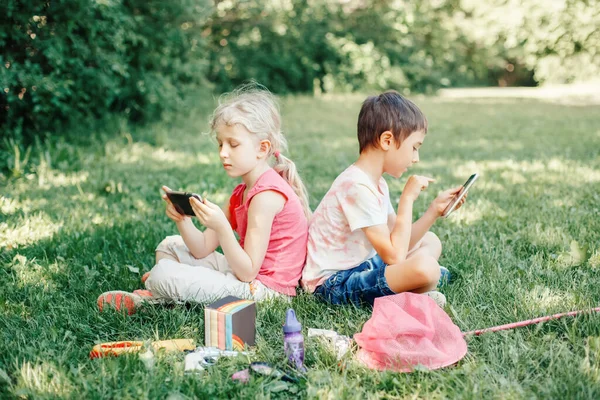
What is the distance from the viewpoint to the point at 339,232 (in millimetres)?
2945

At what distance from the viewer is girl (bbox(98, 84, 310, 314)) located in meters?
2.81

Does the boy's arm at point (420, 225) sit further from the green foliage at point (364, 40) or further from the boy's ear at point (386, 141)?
the green foliage at point (364, 40)

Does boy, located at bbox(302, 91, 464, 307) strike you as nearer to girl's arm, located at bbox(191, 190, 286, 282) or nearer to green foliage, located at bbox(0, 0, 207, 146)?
girl's arm, located at bbox(191, 190, 286, 282)

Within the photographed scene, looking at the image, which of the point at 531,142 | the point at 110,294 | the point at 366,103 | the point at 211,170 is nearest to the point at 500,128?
the point at 531,142

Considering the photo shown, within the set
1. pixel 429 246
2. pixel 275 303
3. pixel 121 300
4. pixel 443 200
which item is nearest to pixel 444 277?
pixel 429 246

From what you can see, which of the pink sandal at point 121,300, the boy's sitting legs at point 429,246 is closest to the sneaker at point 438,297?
the boy's sitting legs at point 429,246

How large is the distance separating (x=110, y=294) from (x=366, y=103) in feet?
4.90

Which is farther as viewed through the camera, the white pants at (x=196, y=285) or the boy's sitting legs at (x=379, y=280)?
the white pants at (x=196, y=285)

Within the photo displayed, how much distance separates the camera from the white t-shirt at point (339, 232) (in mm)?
2822

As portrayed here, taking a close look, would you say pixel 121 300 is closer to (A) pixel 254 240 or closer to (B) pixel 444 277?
(A) pixel 254 240

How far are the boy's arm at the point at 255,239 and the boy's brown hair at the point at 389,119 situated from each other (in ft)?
1.77

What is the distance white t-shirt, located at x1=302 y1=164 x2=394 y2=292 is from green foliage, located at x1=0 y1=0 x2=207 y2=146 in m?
4.13

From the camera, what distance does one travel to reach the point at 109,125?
26.2 ft

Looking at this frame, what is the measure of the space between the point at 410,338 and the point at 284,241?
0.91 meters
